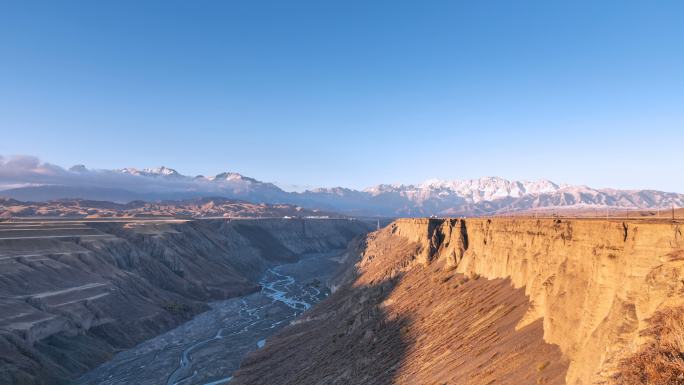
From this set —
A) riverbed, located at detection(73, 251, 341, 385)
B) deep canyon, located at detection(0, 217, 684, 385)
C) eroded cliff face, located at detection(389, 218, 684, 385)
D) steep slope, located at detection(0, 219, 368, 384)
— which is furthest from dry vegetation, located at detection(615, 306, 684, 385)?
steep slope, located at detection(0, 219, 368, 384)

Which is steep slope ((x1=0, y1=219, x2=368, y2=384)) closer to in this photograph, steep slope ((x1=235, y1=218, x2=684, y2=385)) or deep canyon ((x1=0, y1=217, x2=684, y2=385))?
deep canyon ((x1=0, y1=217, x2=684, y2=385))

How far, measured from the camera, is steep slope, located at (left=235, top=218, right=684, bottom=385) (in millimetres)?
21672

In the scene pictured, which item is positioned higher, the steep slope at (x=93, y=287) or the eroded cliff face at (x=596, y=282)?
the eroded cliff face at (x=596, y=282)

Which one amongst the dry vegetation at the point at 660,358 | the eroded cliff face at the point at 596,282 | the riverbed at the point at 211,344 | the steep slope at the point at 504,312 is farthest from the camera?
the riverbed at the point at 211,344

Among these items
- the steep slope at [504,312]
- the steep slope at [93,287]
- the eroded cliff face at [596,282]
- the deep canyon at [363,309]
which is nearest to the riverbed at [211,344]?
the deep canyon at [363,309]

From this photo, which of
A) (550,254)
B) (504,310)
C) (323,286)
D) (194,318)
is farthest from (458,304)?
(323,286)

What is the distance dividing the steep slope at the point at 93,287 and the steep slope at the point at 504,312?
27.5 metres

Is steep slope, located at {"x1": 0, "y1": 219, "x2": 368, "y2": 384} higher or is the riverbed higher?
steep slope, located at {"x1": 0, "y1": 219, "x2": 368, "y2": 384}

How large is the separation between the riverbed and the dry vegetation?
51.3 metres

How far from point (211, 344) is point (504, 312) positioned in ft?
180

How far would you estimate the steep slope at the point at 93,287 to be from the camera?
211 ft

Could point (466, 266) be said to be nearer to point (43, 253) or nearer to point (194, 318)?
point (194, 318)

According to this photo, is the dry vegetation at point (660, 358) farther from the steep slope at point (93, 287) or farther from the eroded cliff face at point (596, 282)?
the steep slope at point (93, 287)

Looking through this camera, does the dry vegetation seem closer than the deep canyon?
Yes
